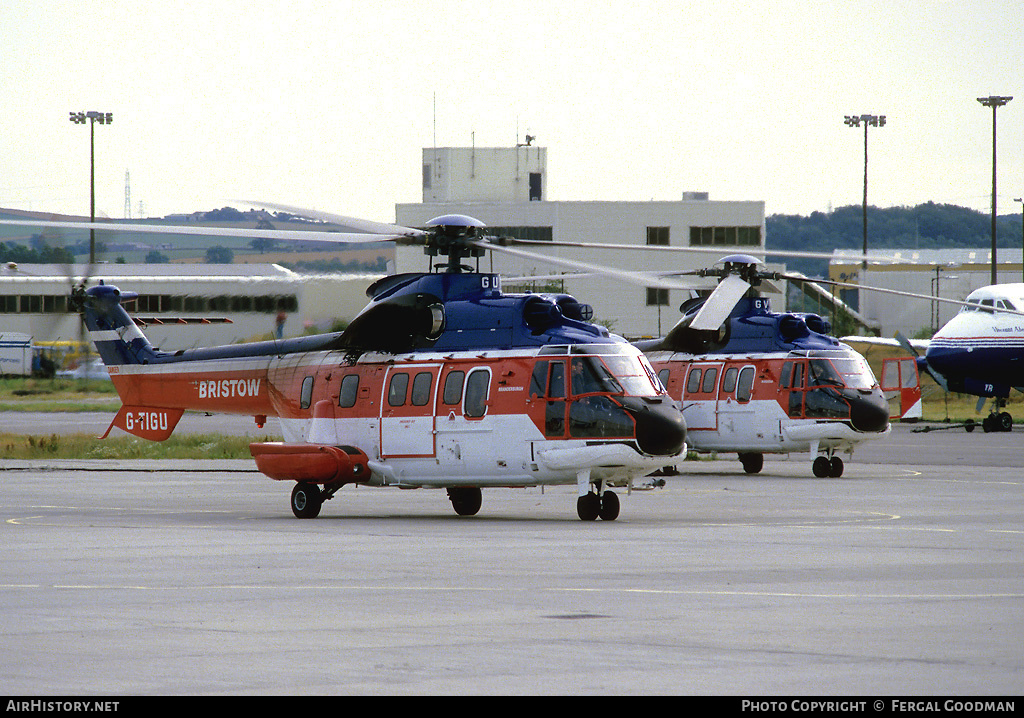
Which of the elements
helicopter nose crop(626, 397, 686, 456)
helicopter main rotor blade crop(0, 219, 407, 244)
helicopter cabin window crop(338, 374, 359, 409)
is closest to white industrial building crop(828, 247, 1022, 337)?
helicopter cabin window crop(338, 374, 359, 409)

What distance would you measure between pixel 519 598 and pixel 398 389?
9655 mm

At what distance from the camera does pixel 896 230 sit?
178000 mm

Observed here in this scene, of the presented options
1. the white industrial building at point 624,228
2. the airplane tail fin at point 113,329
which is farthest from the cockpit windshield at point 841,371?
the white industrial building at point 624,228

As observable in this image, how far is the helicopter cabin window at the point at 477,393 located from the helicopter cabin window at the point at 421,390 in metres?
0.71

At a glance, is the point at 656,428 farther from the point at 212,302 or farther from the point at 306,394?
the point at 212,302

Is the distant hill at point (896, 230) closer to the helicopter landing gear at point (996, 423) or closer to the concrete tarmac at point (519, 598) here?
the helicopter landing gear at point (996, 423)

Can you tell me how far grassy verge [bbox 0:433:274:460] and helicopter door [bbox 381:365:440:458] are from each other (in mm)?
16440

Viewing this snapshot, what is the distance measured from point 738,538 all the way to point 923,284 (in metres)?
97.0

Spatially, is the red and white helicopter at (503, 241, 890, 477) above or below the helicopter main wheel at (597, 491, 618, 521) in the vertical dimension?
above

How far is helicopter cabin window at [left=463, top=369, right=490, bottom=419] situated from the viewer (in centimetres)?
1958

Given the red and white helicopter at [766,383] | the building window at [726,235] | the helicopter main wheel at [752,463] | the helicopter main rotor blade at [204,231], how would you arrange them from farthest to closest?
the building window at [726,235]
the helicopter main wheel at [752,463]
the red and white helicopter at [766,383]
the helicopter main rotor blade at [204,231]

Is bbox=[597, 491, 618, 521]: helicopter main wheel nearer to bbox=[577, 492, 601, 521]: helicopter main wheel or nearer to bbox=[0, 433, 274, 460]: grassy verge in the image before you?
bbox=[577, 492, 601, 521]: helicopter main wheel

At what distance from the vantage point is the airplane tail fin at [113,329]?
79.9 ft

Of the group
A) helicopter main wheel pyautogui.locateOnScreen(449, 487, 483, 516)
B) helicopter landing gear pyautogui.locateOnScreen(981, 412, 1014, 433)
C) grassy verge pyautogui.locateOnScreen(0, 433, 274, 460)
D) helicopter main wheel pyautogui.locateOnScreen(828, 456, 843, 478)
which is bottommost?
grassy verge pyautogui.locateOnScreen(0, 433, 274, 460)
